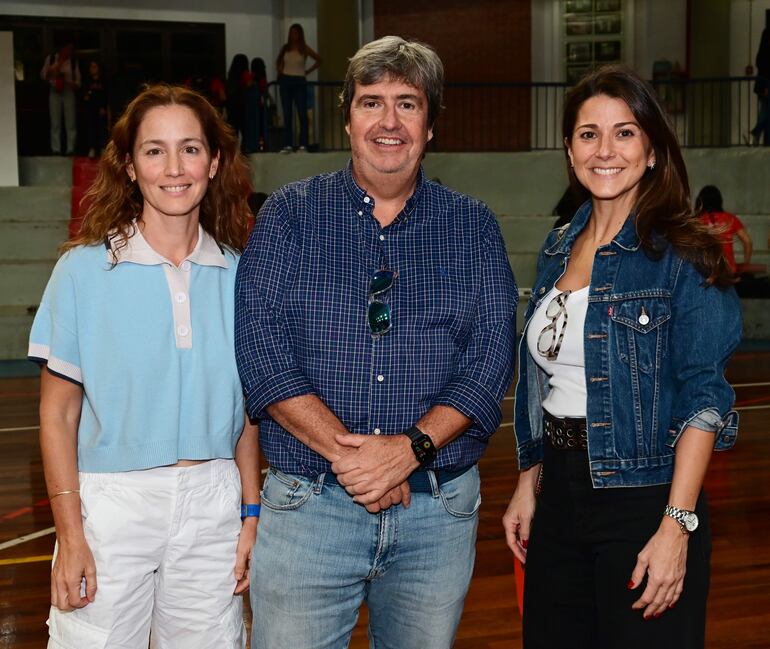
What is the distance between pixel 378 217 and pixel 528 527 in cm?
89

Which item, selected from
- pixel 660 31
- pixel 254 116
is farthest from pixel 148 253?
pixel 660 31

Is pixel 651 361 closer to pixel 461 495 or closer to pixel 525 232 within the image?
pixel 461 495

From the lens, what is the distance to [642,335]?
7.47ft

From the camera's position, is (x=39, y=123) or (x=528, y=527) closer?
(x=528, y=527)

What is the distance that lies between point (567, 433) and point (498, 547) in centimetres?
254

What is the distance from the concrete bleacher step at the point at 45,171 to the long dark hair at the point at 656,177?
12964mm

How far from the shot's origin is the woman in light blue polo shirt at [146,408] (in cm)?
227

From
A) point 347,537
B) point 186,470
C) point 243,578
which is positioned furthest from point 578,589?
point 186,470

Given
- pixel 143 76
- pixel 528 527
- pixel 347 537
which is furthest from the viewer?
pixel 143 76

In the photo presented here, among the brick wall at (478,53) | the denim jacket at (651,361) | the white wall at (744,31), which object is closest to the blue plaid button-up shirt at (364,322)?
the denim jacket at (651,361)

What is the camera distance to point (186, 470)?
231 centimetres

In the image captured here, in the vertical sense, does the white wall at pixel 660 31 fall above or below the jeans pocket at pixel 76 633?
above

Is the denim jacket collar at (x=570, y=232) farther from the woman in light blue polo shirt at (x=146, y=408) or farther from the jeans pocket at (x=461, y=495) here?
the woman in light blue polo shirt at (x=146, y=408)

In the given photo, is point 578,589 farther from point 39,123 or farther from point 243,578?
point 39,123
